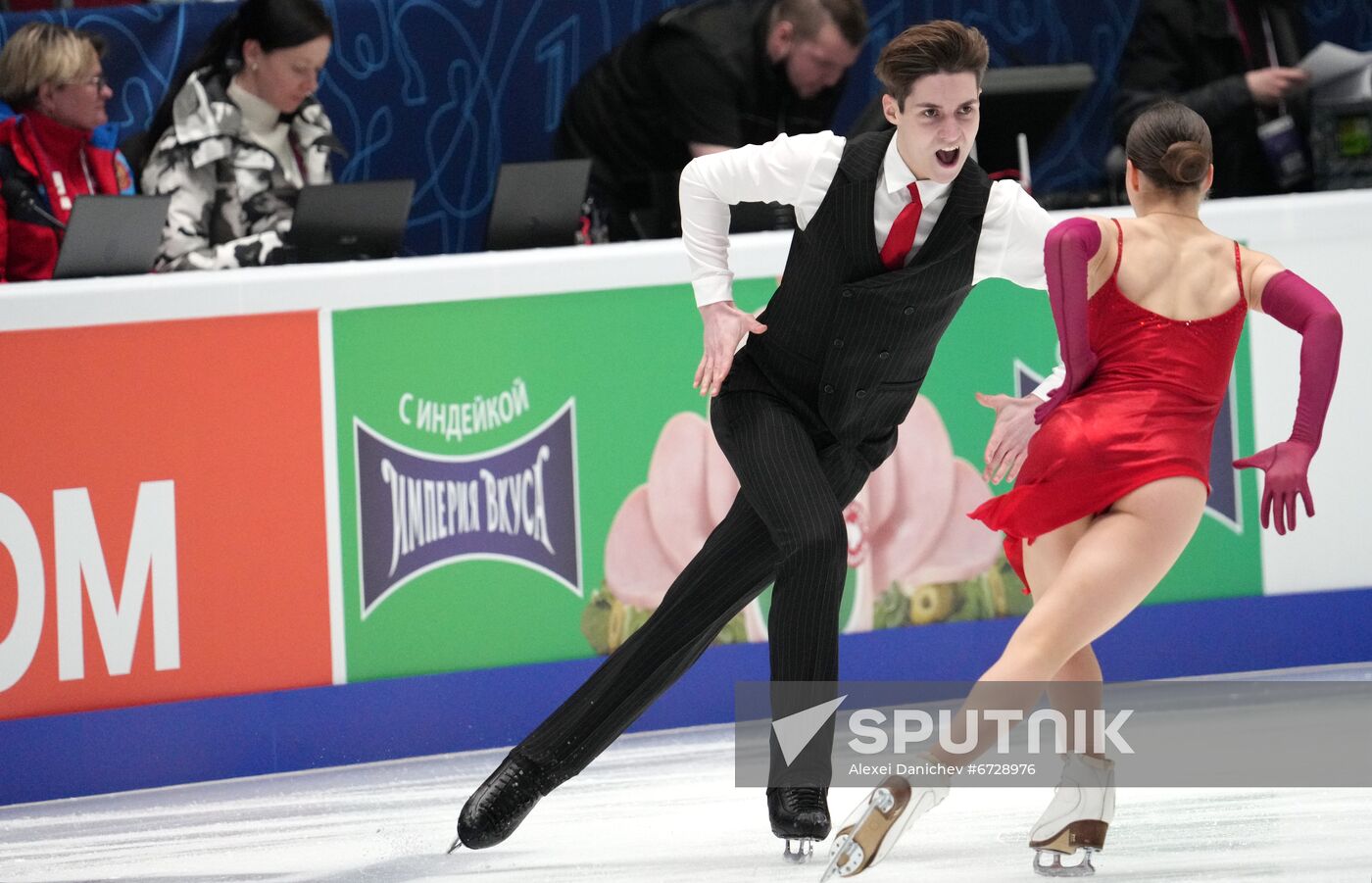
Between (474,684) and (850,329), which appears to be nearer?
(850,329)

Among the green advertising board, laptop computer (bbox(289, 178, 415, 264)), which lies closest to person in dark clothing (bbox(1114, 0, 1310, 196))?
the green advertising board

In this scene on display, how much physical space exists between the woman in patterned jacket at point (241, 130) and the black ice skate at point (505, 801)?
75.4 inches

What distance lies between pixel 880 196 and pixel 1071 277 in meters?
0.34

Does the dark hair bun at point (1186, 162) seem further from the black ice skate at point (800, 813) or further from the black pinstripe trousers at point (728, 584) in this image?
the black ice skate at point (800, 813)

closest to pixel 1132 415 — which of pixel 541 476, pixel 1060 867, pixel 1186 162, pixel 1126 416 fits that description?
pixel 1126 416

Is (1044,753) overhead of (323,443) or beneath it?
beneath

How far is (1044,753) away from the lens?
159 inches

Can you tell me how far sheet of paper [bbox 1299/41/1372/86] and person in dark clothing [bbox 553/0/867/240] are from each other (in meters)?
1.36

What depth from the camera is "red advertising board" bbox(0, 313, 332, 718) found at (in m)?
3.96

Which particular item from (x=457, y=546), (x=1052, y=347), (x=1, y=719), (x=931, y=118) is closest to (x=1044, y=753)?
(x=1052, y=347)

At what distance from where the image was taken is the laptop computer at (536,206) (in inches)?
179

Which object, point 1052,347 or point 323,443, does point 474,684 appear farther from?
point 1052,347

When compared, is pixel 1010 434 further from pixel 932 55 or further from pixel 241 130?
pixel 241 130

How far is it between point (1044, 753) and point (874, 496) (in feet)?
2.52
